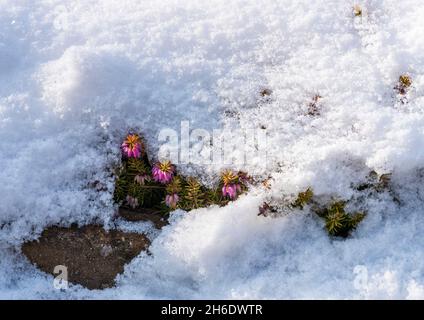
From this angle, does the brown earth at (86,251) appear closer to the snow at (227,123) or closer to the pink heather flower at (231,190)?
the snow at (227,123)

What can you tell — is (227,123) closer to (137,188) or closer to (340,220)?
(137,188)

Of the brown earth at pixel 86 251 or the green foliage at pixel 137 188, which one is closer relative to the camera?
the brown earth at pixel 86 251

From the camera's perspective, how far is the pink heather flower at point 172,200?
5344mm

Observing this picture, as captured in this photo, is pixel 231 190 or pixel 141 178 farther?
pixel 141 178

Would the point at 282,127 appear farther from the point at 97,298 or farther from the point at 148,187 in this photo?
the point at 97,298

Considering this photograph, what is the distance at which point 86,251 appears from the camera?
208 inches

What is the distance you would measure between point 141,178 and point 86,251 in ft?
2.87

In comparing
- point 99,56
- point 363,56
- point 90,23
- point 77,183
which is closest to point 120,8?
point 90,23

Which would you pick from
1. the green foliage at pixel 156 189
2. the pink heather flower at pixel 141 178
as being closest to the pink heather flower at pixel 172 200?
the green foliage at pixel 156 189

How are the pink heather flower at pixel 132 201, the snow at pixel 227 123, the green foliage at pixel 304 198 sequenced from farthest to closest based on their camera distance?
the pink heather flower at pixel 132 201 → the green foliage at pixel 304 198 → the snow at pixel 227 123

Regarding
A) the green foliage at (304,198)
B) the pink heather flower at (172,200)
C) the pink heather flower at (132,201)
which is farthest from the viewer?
the pink heather flower at (132,201)

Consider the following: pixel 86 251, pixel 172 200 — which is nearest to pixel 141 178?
pixel 172 200

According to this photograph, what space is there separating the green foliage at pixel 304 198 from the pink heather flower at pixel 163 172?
49.1 inches

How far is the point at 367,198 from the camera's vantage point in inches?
210
